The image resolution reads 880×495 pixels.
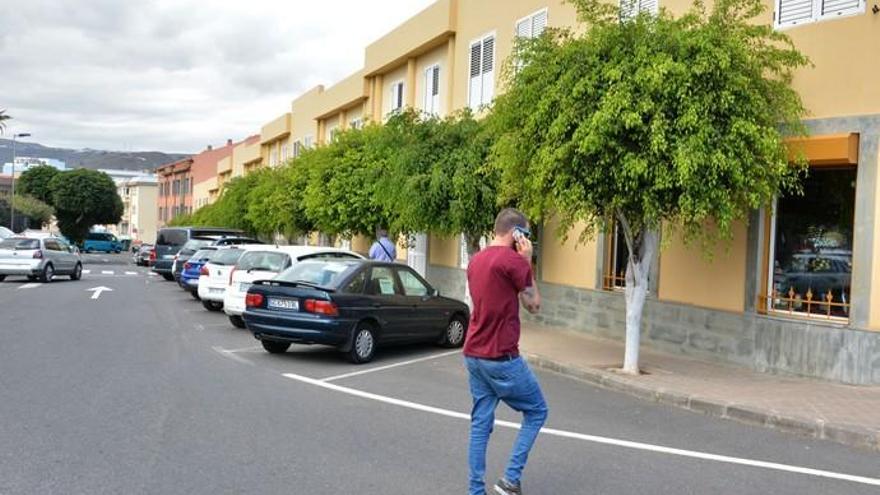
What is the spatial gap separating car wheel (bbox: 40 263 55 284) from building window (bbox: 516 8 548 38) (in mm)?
18322

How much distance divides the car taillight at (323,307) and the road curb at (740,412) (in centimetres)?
334

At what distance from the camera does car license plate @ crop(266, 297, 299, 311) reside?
35.7 ft

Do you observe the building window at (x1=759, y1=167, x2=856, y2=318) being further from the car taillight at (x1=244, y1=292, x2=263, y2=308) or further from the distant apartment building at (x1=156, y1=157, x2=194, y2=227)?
the distant apartment building at (x1=156, y1=157, x2=194, y2=227)

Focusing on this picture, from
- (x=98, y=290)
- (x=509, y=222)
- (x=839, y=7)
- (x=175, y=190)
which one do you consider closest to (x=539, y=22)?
(x=839, y=7)

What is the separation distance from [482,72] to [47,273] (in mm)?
16906

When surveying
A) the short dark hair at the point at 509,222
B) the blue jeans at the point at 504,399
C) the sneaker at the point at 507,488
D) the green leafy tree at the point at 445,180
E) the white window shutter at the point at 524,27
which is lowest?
the sneaker at the point at 507,488

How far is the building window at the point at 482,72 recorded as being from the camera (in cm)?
1942

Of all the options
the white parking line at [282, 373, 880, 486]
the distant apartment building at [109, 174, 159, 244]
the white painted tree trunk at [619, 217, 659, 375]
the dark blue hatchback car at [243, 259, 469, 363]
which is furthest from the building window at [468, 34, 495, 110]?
the distant apartment building at [109, 174, 159, 244]

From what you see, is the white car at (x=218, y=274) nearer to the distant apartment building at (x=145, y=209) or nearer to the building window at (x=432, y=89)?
the building window at (x=432, y=89)

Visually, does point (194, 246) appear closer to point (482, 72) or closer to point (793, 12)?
point (482, 72)

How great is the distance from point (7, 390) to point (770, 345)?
9294 mm

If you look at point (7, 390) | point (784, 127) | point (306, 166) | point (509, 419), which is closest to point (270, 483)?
point (509, 419)

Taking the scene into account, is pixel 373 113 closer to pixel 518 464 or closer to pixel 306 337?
pixel 306 337

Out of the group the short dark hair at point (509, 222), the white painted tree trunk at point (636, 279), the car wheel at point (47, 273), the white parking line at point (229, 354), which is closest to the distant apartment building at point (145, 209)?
the car wheel at point (47, 273)
